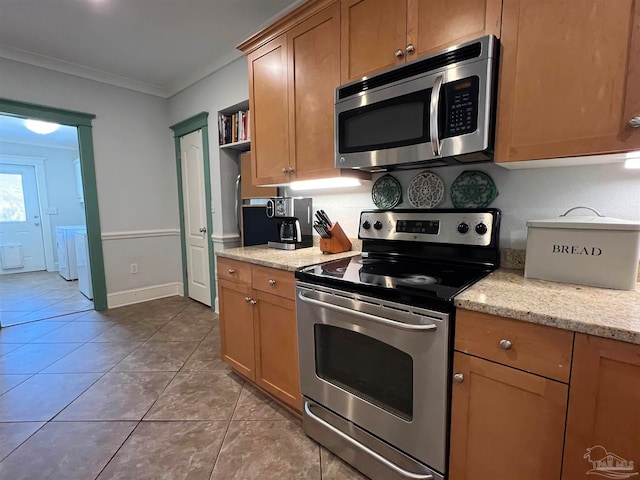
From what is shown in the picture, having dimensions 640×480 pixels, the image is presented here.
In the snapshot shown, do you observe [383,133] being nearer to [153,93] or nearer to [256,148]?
[256,148]

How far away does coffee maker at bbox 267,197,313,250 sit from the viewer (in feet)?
6.97

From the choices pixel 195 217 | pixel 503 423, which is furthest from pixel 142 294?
pixel 503 423

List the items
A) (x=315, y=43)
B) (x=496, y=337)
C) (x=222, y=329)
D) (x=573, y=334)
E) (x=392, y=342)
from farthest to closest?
(x=222, y=329) → (x=315, y=43) → (x=392, y=342) → (x=496, y=337) → (x=573, y=334)

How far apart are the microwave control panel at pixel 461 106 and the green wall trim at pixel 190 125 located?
2.74 metres

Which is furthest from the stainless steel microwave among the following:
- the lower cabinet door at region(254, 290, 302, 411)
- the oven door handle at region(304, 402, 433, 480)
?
the oven door handle at region(304, 402, 433, 480)

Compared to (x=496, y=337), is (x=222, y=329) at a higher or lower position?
lower

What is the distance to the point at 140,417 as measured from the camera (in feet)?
5.79

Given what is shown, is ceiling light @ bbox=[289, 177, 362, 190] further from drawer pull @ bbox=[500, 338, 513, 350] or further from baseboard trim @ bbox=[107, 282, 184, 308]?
baseboard trim @ bbox=[107, 282, 184, 308]

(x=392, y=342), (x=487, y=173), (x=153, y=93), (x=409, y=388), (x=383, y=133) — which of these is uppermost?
(x=153, y=93)

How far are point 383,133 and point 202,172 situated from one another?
261cm

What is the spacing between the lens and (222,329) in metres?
2.17

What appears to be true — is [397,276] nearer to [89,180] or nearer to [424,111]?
[424,111]

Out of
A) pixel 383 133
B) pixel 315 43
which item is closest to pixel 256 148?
pixel 315 43

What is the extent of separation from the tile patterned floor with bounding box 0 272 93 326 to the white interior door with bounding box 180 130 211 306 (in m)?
1.25
